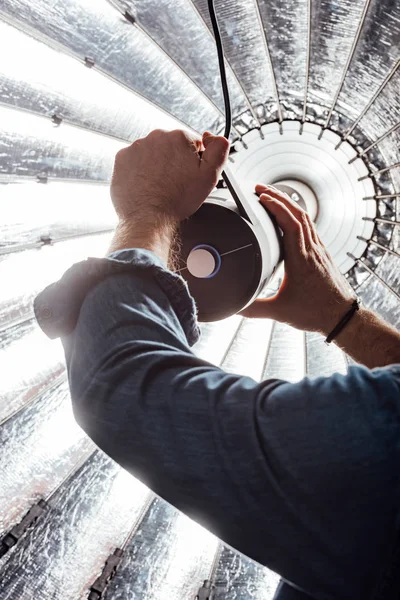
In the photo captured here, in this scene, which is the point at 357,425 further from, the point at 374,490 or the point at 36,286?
the point at 36,286

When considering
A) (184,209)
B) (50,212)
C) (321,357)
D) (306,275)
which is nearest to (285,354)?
(321,357)

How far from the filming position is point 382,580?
1.64 ft

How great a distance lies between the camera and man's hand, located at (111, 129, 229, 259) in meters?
0.81

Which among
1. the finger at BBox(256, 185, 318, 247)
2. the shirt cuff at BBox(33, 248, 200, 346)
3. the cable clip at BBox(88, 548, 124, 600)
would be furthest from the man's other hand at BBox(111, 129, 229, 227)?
the cable clip at BBox(88, 548, 124, 600)

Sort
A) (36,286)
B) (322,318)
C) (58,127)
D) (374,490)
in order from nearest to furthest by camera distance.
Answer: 1. (374,490)
2. (322,318)
3. (58,127)
4. (36,286)

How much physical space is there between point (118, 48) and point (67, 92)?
0.23m

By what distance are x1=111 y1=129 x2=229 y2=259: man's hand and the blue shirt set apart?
0.28 m

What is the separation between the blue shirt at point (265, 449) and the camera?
50cm

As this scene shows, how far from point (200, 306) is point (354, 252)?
113cm

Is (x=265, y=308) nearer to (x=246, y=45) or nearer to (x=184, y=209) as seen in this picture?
(x=184, y=209)

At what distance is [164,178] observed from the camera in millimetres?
831

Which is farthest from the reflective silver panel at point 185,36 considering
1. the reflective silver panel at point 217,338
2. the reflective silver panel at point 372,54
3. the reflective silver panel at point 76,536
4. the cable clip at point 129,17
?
the reflective silver panel at point 76,536

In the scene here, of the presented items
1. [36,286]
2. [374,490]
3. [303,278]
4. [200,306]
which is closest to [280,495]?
[374,490]

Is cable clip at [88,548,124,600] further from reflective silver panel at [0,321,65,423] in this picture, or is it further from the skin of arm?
the skin of arm
